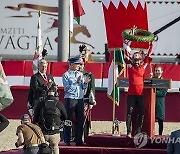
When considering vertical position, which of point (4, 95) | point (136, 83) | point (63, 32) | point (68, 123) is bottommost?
point (68, 123)

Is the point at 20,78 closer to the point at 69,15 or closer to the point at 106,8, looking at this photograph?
the point at 69,15

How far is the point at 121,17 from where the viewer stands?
51.9ft

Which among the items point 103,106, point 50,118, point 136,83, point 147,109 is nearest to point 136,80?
point 136,83

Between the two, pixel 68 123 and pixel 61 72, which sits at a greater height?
pixel 61 72

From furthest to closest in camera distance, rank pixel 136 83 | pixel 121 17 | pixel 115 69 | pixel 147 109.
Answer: pixel 121 17 → pixel 115 69 → pixel 147 109 → pixel 136 83

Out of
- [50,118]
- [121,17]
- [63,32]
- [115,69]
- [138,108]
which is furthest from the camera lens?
[63,32]

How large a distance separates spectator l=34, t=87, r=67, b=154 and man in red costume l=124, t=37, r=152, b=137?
5.80 ft

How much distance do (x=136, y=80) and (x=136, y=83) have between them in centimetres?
6

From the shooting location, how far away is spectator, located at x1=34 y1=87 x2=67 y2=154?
13.2 meters

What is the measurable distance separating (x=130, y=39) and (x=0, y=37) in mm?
Result: 13869

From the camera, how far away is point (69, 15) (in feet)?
75.2

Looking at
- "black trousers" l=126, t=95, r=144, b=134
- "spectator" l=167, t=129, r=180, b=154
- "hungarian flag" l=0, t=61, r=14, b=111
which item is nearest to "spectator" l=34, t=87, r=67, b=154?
"black trousers" l=126, t=95, r=144, b=134

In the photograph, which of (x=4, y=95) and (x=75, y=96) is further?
(x=75, y=96)

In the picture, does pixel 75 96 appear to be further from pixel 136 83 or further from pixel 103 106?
pixel 103 106
